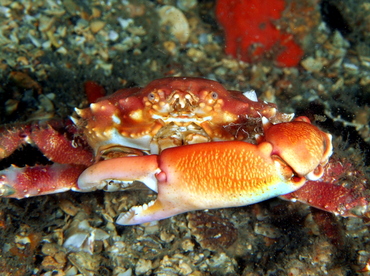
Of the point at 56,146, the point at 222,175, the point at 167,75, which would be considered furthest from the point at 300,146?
the point at 167,75

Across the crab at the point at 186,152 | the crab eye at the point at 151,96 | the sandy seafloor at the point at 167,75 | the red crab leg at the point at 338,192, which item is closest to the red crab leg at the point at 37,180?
the crab at the point at 186,152

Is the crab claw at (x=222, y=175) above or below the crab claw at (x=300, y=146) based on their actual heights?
below

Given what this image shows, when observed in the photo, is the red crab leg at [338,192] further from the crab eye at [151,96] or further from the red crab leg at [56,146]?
the red crab leg at [56,146]

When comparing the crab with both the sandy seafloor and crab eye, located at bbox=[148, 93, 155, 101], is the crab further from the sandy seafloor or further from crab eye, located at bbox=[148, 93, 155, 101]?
the sandy seafloor

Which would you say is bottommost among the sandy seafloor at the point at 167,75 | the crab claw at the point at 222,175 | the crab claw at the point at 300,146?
the sandy seafloor at the point at 167,75

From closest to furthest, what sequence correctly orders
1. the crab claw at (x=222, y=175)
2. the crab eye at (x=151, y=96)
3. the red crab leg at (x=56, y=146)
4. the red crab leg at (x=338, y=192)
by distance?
1. the crab claw at (x=222, y=175)
2. the crab eye at (x=151, y=96)
3. the red crab leg at (x=338, y=192)
4. the red crab leg at (x=56, y=146)

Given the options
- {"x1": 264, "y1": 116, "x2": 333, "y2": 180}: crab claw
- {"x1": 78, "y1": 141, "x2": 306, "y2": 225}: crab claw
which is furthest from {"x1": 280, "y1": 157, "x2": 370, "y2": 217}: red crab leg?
{"x1": 78, "y1": 141, "x2": 306, "y2": 225}: crab claw

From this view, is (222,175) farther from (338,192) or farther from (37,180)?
(37,180)
